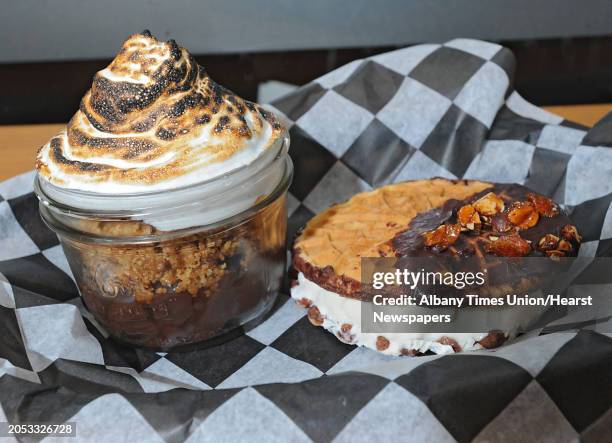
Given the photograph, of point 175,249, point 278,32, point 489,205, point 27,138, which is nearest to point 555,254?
point 489,205

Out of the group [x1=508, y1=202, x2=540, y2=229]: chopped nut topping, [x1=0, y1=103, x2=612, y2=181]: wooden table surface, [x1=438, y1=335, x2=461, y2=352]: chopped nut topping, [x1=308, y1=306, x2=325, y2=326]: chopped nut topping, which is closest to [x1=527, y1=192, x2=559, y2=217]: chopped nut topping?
[x1=508, y1=202, x2=540, y2=229]: chopped nut topping

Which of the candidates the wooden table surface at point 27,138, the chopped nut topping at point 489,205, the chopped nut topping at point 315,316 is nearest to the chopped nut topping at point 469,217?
the chopped nut topping at point 489,205

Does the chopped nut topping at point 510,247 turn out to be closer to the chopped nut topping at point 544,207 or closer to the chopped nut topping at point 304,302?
the chopped nut topping at point 544,207

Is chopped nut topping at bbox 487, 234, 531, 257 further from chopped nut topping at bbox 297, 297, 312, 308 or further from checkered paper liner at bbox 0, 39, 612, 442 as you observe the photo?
chopped nut topping at bbox 297, 297, 312, 308

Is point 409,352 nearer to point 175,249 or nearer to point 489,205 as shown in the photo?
point 489,205

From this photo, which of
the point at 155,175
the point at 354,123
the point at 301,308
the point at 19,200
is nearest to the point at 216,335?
the point at 301,308

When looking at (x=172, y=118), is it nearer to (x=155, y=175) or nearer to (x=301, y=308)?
(x=155, y=175)

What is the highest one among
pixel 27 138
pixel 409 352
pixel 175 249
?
pixel 175 249
